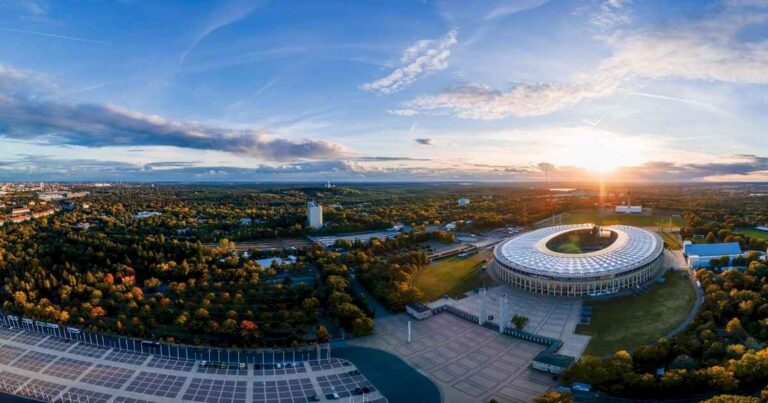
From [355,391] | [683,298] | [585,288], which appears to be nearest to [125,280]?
[355,391]

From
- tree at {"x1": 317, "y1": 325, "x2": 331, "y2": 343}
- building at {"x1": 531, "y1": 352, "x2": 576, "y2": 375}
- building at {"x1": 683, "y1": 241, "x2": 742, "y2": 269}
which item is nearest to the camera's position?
building at {"x1": 531, "y1": 352, "x2": 576, "y2": 375}

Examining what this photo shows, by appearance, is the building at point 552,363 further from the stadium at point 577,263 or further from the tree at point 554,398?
the stadium at point 577,263

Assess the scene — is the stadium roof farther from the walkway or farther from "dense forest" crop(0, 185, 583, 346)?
"dense forest" crop(0, 185, 583, 346)

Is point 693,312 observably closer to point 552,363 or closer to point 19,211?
point 552,363

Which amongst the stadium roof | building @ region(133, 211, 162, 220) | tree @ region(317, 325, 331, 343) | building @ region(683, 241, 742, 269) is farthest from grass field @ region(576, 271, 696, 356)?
building @ region(133, 211, 162, 220)

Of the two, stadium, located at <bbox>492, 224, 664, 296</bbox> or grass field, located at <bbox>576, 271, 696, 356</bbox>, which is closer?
grass field, located at <bbox>576, 271, 696, 356</bbox>

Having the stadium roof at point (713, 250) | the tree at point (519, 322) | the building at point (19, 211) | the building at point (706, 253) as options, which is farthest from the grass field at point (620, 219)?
the building at point (19, 211)
